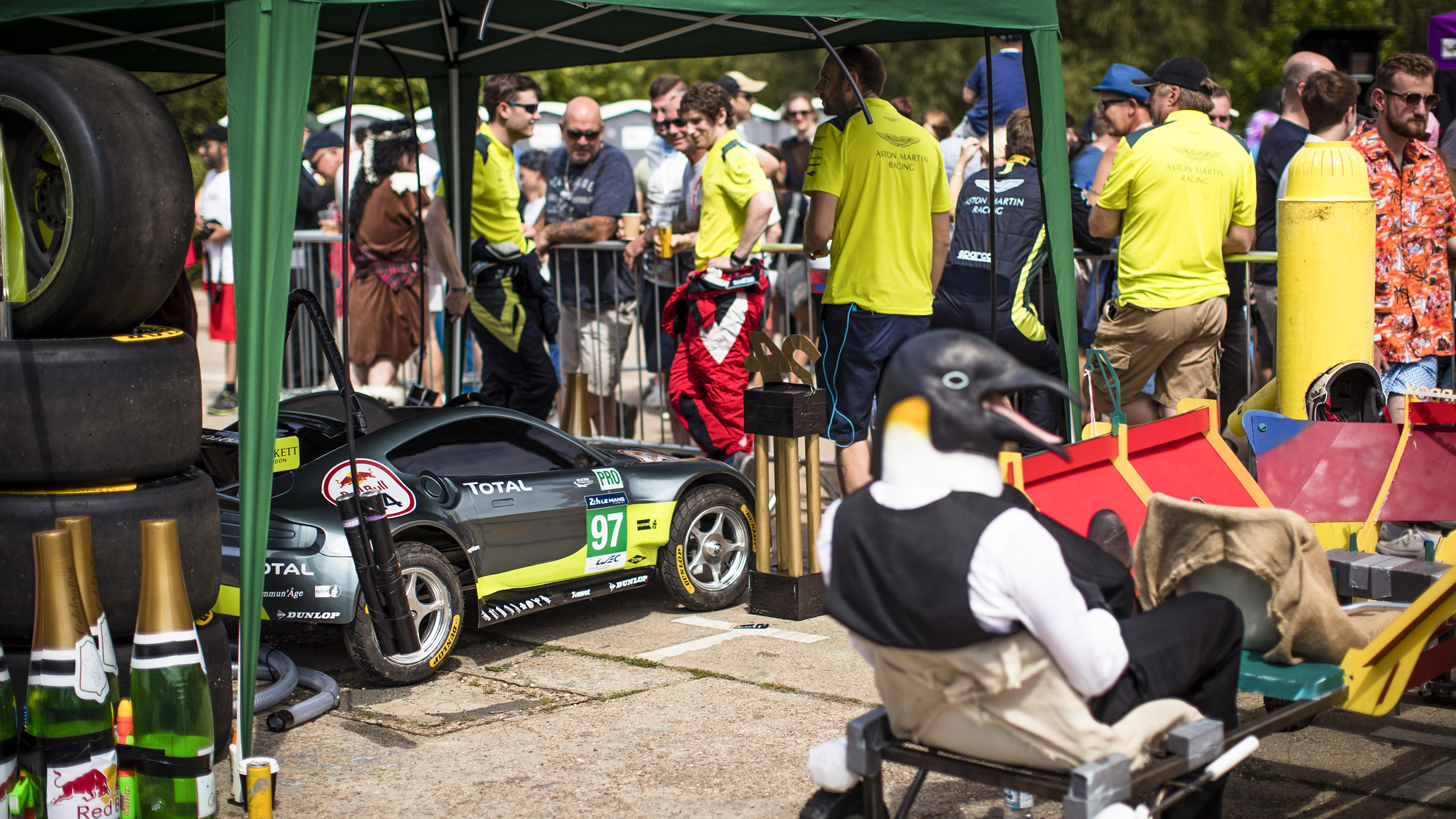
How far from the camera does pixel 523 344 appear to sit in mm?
8648

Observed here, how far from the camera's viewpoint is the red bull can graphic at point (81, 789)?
373 cm

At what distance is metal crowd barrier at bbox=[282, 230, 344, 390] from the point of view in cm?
1120

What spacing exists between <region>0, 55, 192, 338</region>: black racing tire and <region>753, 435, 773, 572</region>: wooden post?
9.37ft

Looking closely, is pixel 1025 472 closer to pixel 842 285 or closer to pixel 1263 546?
pixel 1263 546

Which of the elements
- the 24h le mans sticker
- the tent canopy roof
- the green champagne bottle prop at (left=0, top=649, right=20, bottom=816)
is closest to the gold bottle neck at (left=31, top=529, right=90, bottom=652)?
the green champagne bottle prop at (left=0, top=649, right=20, bottom=816)

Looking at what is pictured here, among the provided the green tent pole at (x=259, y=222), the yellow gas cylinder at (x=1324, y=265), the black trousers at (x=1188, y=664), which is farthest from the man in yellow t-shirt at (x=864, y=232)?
the black trousers at (x=1188, y=664)

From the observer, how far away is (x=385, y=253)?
988 centimetres

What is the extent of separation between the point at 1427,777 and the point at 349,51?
6884 millimetres

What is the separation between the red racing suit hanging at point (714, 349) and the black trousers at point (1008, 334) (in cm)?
99

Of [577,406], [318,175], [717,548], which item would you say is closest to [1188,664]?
[717,548]

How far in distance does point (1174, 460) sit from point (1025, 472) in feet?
2.90

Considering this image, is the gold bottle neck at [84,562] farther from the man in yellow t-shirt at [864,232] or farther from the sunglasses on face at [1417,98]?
the sunglasses on face at [1417,98]

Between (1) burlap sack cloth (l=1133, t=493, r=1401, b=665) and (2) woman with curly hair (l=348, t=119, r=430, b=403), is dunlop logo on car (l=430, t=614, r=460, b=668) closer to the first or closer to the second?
(1) burlap sack cloth (l=1133, t=493, r=1401, b=665)

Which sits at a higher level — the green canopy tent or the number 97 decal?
the green canopy tent
